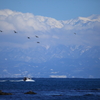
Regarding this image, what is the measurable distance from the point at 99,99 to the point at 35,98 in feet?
65.0

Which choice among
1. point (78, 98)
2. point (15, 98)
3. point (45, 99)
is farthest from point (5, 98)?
point (78, 98)

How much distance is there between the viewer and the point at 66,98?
12094 cm

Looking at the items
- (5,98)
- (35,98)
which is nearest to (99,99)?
(35,98)

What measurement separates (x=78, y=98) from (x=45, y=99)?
11059 millimetres

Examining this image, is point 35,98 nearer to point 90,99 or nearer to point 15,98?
point 15,98

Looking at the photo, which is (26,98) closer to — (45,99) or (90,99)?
(45,99)

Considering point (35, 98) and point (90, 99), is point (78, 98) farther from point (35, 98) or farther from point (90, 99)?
point (35, 98)

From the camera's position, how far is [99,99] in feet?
385

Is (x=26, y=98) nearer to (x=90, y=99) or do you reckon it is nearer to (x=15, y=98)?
(x=15, y=98)

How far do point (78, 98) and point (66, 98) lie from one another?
12.4 feet

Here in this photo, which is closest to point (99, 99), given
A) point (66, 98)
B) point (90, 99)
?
point (90, 99)

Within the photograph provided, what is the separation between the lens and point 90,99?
388 ft

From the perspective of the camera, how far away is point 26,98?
390 feet

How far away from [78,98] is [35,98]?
44.4 feet
